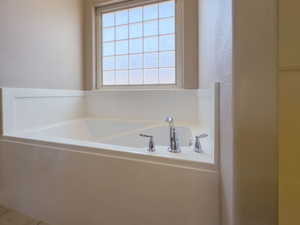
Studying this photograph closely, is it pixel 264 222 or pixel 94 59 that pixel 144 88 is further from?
pixel 264 222

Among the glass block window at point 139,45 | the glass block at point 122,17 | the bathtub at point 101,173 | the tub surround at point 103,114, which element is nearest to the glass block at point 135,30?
the glass block window at point 139,45

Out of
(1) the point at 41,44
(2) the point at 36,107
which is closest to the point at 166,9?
(1) the point at 41,44

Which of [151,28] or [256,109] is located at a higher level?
[151,28]

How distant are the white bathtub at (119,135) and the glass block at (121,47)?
1.01 m

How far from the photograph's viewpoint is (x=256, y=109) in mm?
482

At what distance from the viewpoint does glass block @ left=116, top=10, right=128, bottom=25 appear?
242 centimetres

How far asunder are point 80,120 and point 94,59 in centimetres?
91

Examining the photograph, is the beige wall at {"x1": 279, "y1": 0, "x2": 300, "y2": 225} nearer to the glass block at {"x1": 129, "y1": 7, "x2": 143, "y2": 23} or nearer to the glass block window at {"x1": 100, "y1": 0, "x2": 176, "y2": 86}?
the glass block window at {"x1": 100, "y1": 0, "x2": 176, "y2": 86}

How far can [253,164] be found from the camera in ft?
1.61

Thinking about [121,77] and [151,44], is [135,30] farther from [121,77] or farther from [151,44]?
[121,77]

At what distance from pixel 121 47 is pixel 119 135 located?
1.30 metres

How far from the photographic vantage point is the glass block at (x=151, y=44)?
7.50 ft

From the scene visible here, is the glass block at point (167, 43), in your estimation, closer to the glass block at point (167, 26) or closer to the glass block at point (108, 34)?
the glass block at point (167, 26)

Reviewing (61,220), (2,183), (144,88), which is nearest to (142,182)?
(61,220)
